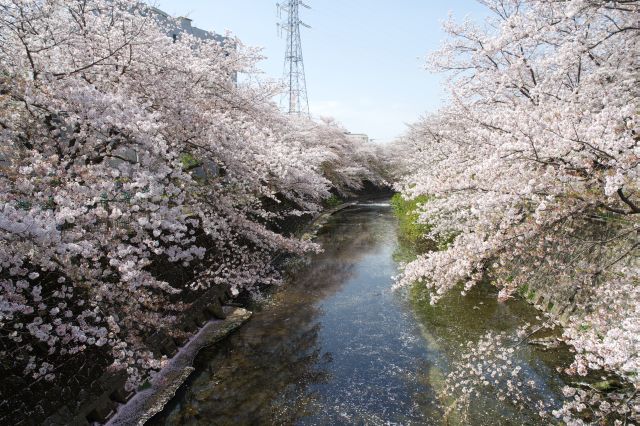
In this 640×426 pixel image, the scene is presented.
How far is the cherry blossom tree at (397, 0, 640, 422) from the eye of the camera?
416 cm

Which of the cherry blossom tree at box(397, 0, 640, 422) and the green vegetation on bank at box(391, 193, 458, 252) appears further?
the green vegetation on bank at box(391, 193, 458, 252)

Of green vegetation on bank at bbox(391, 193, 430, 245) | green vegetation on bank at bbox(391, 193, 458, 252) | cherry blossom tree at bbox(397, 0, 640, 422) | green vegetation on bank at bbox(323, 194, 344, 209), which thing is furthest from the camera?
green vegetation on bank at bbox(323, 194, 344, 209)

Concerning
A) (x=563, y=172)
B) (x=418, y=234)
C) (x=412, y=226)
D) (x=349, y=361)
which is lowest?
(x=349, y=361)

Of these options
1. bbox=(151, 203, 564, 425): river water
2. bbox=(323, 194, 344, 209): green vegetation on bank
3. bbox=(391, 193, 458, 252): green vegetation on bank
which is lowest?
bbox=(151, 203, 564, 425): river water

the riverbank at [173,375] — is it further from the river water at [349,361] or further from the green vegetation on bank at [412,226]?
the green vegetation on bank at [412,226]

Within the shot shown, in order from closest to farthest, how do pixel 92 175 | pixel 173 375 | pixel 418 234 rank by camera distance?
pixel 92 175 → pixel 173 375 → pixel 418 234

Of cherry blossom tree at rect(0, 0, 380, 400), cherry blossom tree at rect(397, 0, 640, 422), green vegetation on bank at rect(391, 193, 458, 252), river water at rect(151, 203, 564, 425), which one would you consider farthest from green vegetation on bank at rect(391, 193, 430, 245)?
cherry blossom tree at rect(0, 0, 380, 400)

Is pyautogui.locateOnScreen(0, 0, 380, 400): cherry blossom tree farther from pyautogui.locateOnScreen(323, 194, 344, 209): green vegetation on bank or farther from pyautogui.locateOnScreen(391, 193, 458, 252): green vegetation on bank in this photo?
pyautogui.locateOnScreen(323, 194, 344, 209): green vegetation on bank

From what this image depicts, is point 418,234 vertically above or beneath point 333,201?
beneath

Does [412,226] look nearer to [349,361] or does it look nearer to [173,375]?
[349,361]

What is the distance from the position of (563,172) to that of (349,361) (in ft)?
19.2

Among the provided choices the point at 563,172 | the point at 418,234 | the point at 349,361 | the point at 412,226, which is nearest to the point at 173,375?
the point at 349,361

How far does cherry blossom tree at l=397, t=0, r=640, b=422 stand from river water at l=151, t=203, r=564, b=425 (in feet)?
5.77

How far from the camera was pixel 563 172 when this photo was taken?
4.29 metres
